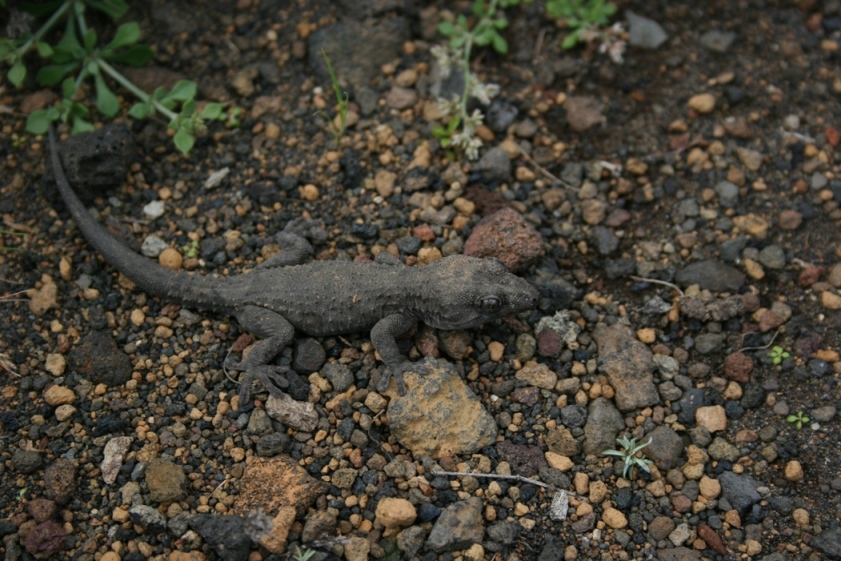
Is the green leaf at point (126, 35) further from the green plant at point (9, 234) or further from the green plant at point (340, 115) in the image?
the green plant at point (9, 234)

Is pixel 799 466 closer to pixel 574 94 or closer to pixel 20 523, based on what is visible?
pixel 574 94

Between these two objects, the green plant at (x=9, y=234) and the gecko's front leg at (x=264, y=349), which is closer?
the gecko's front leg at (x=264, y=349)

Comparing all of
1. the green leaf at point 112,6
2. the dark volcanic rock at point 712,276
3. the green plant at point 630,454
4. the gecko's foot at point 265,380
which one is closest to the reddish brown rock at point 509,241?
the dark volcanic rock at point 712,276

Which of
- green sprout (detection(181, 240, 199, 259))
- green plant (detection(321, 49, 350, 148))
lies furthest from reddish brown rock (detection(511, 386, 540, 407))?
green sprout (detection(181, 240, 199, 259))

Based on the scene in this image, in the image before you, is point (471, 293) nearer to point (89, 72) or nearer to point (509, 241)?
point (509, 241)

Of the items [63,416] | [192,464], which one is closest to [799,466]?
[192,464]

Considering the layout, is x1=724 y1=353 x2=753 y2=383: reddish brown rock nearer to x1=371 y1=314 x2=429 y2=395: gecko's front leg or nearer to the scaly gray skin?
the scaly gray skin
